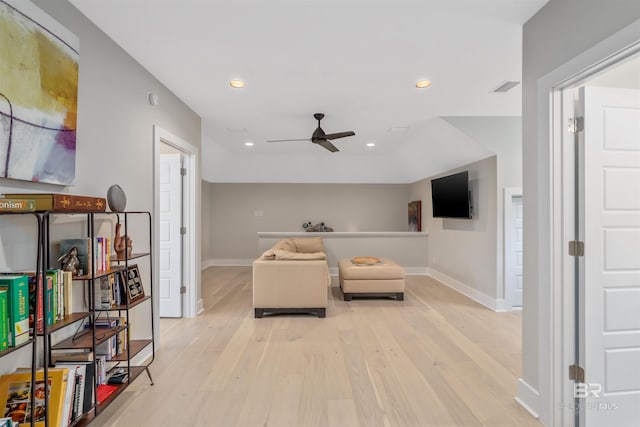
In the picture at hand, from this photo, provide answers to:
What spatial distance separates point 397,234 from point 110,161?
5.36 metres

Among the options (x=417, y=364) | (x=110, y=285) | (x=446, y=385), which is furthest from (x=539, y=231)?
(x=110, y=285)

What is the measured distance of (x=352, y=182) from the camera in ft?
24.4

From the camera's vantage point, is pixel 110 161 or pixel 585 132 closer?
pixel 585 132

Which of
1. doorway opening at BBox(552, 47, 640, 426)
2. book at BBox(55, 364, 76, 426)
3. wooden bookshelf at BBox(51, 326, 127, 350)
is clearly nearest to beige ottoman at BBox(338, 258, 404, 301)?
doorway opening at BBox(552, 47, 640, 426)

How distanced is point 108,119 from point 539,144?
2.96 meters

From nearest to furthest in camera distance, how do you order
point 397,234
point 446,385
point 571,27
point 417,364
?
1. point 571,27
2. point 446,385
3. point 417,364
4. point 397,234

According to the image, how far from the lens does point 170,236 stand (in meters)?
3.80

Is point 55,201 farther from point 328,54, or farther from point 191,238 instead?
point 191,238

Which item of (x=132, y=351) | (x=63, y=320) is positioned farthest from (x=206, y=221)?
(x=63, y=320)

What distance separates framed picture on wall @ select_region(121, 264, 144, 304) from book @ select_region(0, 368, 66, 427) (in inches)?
24.5

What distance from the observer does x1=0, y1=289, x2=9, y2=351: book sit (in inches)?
51.1

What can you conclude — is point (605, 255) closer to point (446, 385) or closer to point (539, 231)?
point (539, 231)

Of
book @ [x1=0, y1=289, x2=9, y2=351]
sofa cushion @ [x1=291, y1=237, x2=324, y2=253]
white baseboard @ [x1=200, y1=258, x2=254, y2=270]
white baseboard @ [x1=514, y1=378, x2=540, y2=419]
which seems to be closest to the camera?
book @ [x1=0, y1=289, x2=9, y2=351]

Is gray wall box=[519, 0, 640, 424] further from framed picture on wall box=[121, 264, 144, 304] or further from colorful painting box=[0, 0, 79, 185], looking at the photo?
colorful painting box=[0, 0, 79, 185]
